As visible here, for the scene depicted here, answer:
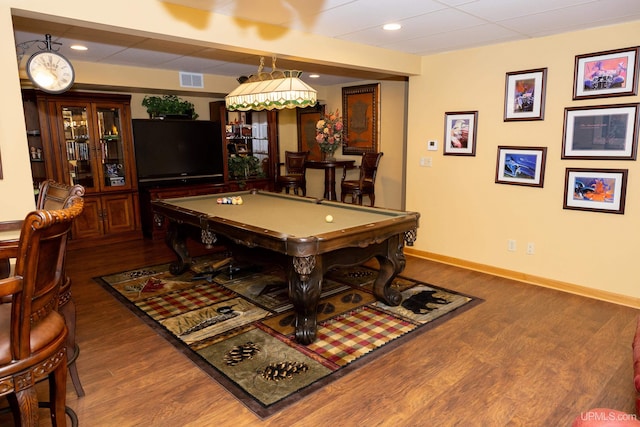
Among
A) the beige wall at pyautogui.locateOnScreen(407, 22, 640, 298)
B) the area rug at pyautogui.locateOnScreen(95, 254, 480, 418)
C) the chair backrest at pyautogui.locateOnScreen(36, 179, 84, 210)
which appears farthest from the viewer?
the beige wall at pyautogui.locateOnScreen(407, 22, 640, 298)

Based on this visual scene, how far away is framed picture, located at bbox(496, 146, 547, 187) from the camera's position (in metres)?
4.13

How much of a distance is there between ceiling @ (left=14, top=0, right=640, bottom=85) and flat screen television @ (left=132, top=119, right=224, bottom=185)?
1517 millimetres

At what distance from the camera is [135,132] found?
6078 mm

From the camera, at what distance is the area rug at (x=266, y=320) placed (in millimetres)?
2602

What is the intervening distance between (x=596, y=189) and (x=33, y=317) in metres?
4.28

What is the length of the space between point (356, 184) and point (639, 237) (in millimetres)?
3551

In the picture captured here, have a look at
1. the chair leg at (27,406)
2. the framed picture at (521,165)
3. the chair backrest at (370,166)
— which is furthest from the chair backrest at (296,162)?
the chair leg at (27,406)

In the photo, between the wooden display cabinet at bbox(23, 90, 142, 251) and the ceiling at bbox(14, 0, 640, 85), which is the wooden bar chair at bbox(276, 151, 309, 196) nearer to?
the wooden display cabinet at bbox(23, 90, 142, 251)

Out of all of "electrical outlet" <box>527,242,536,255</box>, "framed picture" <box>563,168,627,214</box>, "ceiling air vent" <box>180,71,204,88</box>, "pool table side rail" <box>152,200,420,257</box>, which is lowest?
"electrical outlet" <box>527,242,536,255</box>

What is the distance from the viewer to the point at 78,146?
5.71 metres

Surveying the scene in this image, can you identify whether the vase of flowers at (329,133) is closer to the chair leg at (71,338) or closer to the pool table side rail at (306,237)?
the pool table side rail at (306,237)

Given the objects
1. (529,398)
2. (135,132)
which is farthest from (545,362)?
(135,132)

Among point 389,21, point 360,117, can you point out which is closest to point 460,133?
point 389,21

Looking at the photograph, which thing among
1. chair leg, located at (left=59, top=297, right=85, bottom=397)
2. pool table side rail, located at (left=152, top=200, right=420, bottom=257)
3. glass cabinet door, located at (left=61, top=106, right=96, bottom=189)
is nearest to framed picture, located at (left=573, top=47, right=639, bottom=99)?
pool table side rail, located at (left=152, top=200, right=420, bottom=257)
